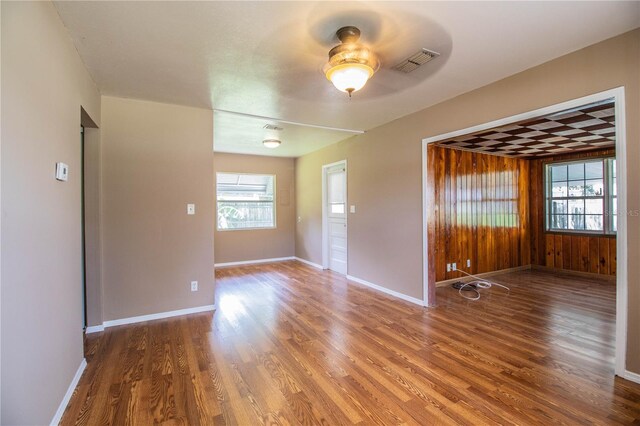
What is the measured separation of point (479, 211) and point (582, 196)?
6.32ft

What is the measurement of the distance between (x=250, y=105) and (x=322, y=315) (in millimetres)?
2612

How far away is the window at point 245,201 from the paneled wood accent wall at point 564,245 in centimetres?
549

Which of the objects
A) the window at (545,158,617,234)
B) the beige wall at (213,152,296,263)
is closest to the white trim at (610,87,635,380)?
the window at (545,158,617,234)

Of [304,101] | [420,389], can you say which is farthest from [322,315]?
[304,101]

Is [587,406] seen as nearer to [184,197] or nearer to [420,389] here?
[420,389]

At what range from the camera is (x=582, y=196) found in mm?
5312

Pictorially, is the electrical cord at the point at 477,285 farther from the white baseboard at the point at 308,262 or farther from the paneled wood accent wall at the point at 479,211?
the white baseboard at the point at 308,262

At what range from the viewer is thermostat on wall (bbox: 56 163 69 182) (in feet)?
6.11

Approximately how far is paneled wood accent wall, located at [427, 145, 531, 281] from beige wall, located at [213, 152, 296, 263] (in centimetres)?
353

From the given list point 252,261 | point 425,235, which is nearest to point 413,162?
point 425,235

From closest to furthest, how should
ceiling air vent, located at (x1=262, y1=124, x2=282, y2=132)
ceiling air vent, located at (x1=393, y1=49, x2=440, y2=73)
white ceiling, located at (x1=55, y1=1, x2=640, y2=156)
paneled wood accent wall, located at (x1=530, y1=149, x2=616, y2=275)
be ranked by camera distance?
white ceiling, located at (x1=55, y1=1, x2=640, y2=156) → ceiling air vent, located at (x1=393, y1=49, x2=440, y2=73) → ceiling air vent, located at (x1=262, y1=124, x2=282, y2=132) → paneled wood accent wall, located at (x1=530, y1=149, x2=616, y2=275)

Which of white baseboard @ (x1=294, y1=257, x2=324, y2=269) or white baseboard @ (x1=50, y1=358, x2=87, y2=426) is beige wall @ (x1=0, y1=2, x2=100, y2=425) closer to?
white baseboard @ (x1=50, y1=358, x2=87, y2=426)

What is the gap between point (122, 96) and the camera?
10.4ft

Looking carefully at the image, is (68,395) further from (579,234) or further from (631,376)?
(579,234)
